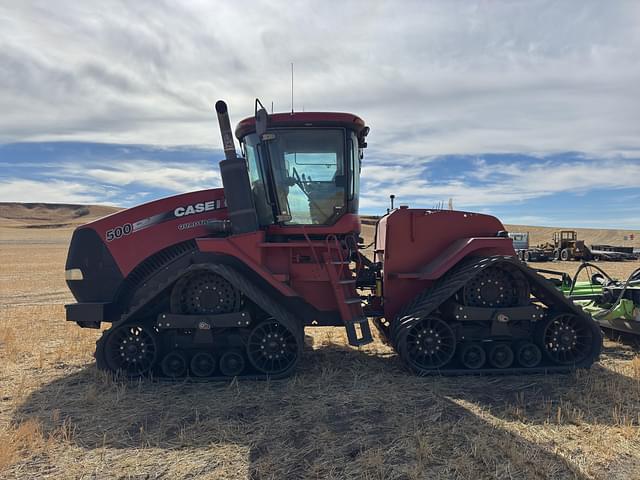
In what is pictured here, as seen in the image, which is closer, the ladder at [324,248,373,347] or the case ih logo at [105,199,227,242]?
the ladder at [324,248,373,347]

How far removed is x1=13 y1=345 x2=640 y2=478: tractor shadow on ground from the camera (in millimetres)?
3785

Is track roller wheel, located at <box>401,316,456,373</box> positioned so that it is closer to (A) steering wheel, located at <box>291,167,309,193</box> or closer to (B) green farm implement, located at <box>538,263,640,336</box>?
(B) green farm implement, located at <box>538,263,640,336</box>

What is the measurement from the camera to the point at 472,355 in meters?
5.84

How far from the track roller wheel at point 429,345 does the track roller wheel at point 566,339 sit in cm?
121

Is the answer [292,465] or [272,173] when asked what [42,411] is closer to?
[292,465]

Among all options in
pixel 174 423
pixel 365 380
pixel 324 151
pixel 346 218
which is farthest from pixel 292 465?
pixel 324 151

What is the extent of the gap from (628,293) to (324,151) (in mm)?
4994

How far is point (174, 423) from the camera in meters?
4.48

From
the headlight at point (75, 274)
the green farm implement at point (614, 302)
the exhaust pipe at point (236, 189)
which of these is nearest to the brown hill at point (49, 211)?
the headlight at point (75, 274)

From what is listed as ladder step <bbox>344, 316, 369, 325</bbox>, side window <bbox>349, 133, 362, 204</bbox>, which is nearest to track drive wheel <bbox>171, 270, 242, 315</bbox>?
ladder step <bbox>344, 316, 369, 325</bbox>

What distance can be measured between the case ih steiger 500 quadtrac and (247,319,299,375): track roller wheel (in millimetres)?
14

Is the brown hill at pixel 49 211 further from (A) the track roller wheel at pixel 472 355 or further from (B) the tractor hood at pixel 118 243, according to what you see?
(A) the track roller wheel at pixel 472 355

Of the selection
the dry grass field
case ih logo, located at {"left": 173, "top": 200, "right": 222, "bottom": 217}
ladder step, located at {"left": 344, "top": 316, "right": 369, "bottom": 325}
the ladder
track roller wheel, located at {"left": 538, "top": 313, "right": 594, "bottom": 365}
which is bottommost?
the dry grass field

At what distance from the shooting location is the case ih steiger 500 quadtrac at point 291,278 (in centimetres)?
571
